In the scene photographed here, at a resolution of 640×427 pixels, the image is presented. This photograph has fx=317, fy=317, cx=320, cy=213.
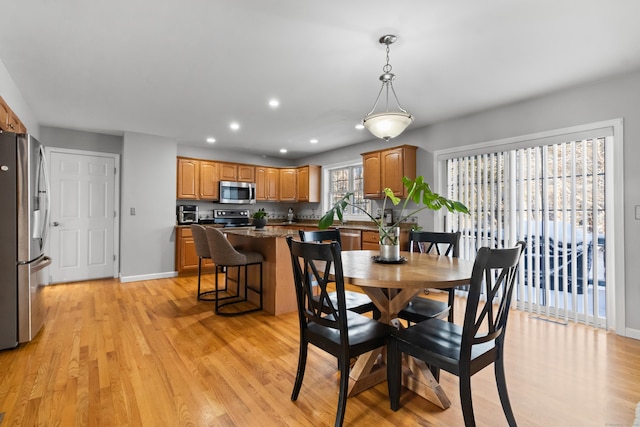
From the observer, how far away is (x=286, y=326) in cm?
308

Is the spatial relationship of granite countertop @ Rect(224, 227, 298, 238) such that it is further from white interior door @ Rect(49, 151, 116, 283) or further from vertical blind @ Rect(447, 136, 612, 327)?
white interior door @ Rect(49, 151, 116, 283)

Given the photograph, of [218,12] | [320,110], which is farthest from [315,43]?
[320,110]

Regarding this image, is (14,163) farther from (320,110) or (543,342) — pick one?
(543,342)

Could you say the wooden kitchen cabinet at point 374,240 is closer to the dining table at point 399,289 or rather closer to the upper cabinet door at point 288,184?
the dining table at point 399,289

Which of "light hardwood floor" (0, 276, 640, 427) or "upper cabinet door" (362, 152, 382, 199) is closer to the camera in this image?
"light hardwood floor" (0, 276, 640, 427)

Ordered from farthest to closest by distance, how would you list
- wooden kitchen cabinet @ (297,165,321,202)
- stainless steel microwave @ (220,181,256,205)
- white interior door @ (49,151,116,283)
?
wooden kitchen cabinet @ (297,165,321,202) → stainless steel microwave @ (220,181,256,205) → white interior door @ (49,151,116,283)

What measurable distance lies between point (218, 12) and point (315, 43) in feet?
2.33

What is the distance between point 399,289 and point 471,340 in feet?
1.98

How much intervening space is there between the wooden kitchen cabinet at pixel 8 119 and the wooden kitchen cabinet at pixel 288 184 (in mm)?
4358

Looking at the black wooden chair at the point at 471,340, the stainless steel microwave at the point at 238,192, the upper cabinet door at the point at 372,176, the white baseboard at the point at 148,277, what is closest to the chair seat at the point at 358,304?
the black wooden chair at the point at 471,340

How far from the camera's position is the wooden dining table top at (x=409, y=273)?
5.10 feet

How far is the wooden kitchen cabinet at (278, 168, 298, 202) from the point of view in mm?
6898

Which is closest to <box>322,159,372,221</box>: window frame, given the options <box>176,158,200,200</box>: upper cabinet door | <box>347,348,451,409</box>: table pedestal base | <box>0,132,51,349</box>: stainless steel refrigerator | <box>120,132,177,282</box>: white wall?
<box>176,158,200,200</box>: upper cabinet door

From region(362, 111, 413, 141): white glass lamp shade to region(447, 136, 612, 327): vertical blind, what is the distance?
1958mm
